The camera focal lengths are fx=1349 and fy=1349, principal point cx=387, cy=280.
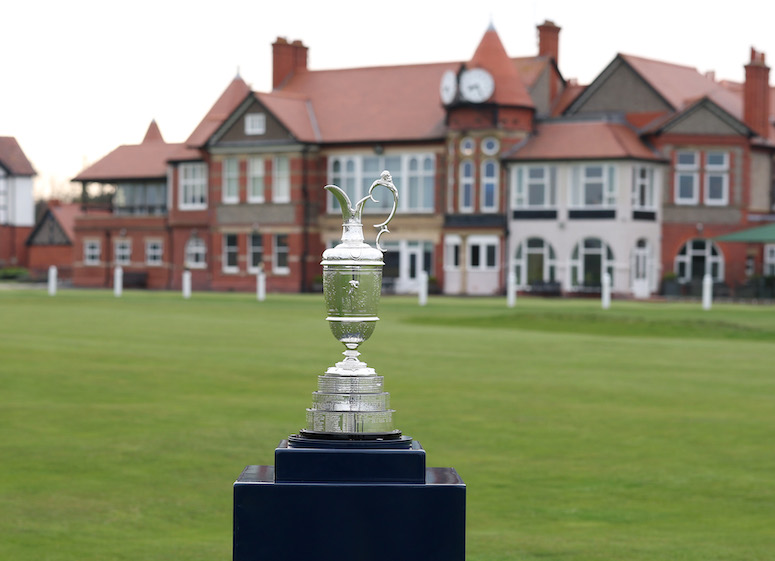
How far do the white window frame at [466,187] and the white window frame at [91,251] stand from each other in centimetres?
2096

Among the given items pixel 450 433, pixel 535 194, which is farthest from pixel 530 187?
pixel 450 433

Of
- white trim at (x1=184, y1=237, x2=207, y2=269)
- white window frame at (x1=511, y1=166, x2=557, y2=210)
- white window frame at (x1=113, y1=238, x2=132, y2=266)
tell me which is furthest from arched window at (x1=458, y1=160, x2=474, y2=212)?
white window frame at (x1=113, y1=238, x2=132, y2=266)

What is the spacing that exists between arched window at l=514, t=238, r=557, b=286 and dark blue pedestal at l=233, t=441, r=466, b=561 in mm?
48897

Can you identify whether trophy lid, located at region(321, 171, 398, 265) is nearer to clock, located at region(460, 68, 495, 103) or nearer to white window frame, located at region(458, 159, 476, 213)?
clock, located at region(460, 68, 495, 103)

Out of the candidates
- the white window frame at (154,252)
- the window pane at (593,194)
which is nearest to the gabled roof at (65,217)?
the white window frame at (154,252)

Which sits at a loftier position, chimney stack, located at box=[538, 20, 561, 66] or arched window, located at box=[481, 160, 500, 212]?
chimney stack, located at box=[538, 20, 561, 66]

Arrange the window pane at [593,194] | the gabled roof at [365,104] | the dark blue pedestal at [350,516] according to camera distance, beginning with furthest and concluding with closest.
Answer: the gabled roof at [365,104], the window pane at [593,194], the dark blue pedestal at [350,516]

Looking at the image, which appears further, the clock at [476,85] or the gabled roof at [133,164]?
the gabled roof at [133,164]

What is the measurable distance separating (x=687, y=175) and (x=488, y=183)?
26.8ft

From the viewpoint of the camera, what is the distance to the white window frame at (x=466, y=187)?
55.4 metres

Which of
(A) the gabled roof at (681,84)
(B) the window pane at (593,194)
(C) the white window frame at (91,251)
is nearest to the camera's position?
(B) the window pane at (593,194)

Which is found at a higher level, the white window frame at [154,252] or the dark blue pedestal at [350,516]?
the white window frame at [154,252]

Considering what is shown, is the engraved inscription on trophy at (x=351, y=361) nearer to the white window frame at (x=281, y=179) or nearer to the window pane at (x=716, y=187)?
the window pane at (x=716, y=187)

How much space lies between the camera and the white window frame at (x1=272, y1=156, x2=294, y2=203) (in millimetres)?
58922
